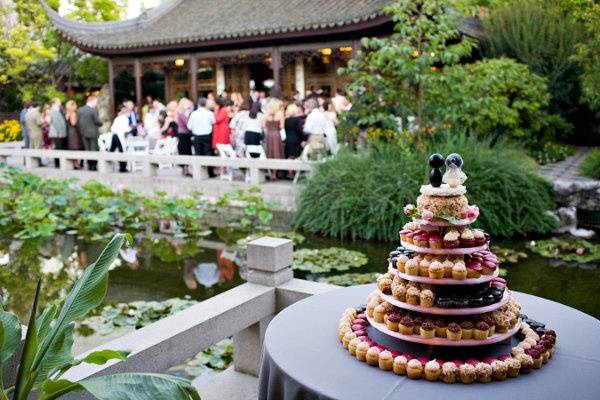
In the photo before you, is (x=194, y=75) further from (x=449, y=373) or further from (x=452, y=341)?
(x=449, y=373)

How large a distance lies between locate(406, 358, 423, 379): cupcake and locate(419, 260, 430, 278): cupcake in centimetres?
32

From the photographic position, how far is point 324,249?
823 centimetres

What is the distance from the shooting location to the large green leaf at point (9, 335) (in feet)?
7.87

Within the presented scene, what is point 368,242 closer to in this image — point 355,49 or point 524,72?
point 524,72

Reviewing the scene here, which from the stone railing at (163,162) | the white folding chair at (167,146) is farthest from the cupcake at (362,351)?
the white folding chair at (167,146)

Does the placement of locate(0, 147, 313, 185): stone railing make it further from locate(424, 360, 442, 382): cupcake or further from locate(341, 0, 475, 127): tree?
locate(424, 360, 442, 382): cupcake

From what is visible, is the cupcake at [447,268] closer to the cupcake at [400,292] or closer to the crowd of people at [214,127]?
the cupcake at [400,292]

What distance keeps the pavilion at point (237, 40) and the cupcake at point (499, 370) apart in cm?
1222

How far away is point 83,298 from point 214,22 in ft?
55.3

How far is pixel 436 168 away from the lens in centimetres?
253

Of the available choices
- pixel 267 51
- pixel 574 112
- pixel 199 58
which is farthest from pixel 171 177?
pixel 574 112

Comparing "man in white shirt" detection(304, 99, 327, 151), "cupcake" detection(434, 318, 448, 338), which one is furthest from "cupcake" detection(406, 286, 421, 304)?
"man in white shirt" detection(304, 99, 327, 151)

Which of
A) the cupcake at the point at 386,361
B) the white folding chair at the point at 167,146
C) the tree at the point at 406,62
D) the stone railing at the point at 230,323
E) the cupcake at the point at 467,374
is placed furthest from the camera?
the white folding chair at the point at 167,146

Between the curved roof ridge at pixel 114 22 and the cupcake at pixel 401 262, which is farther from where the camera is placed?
the curved roof ridge at pixel 114 22
